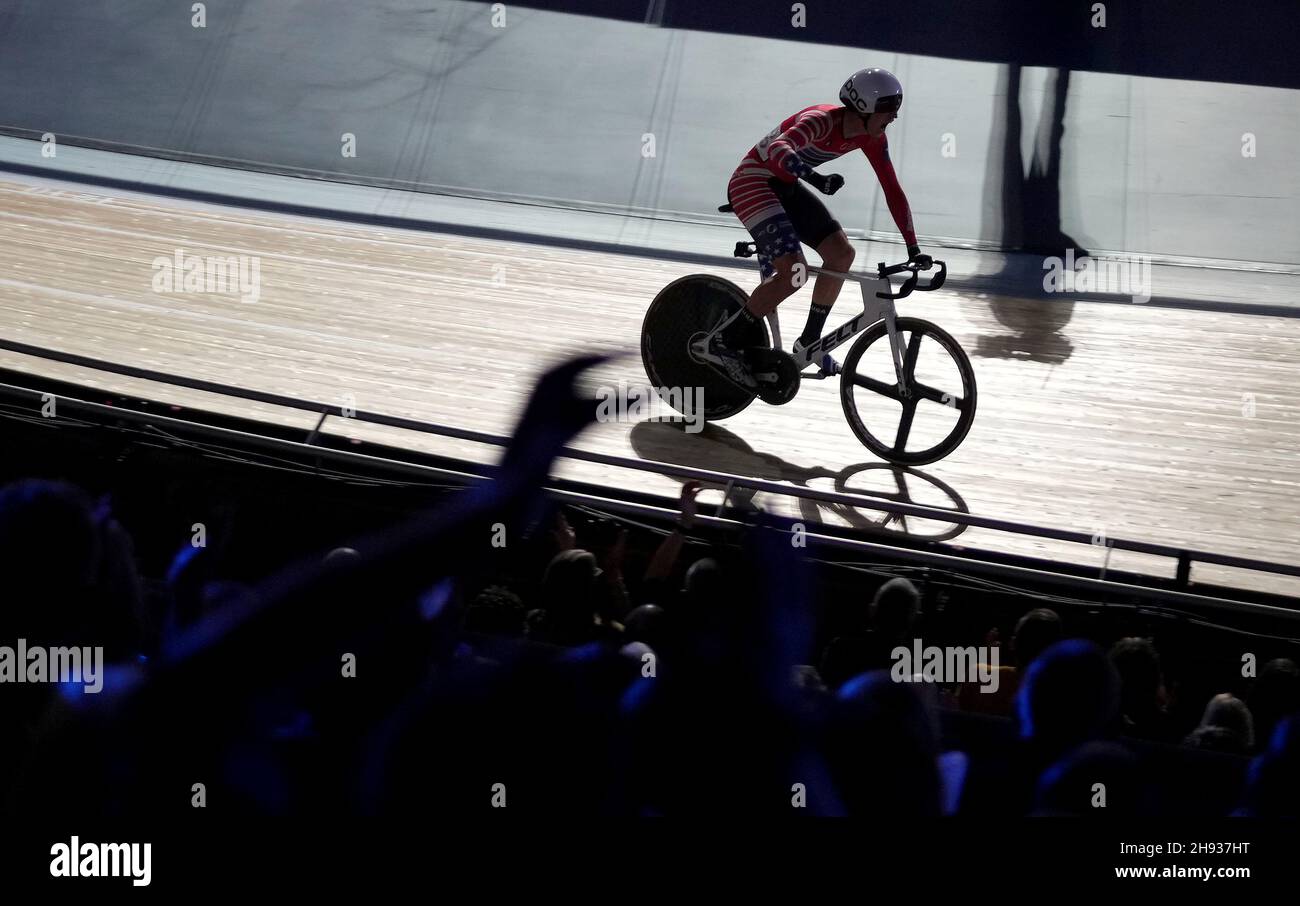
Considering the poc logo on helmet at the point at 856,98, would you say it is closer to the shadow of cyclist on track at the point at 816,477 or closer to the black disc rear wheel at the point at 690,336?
the black disc rear wheel at the point at 690,336

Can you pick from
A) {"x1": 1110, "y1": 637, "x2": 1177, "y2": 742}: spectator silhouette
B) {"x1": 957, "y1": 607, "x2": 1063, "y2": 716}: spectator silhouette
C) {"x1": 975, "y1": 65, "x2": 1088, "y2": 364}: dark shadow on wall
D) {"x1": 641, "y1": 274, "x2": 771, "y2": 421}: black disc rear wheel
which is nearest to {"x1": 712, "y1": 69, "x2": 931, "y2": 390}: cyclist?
{"x1": 641, "y1": 274, "x2": 771, "y2": 421}: black disc rear wheel

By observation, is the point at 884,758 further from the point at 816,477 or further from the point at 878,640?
the point at 816,477

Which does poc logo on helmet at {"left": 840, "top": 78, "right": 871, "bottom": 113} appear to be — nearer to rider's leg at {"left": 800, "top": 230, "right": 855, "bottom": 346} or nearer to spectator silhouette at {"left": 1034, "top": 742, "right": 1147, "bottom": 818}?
rider's leg at {"left": 800, "top": 230, "right": 855, "bottom": 346}

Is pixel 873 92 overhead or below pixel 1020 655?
overhead

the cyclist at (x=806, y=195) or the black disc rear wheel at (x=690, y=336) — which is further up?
the cyclist at (x=806, y=195)

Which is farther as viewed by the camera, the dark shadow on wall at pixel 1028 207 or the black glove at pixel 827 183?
the dark shadow on wall at pixel 1028 207

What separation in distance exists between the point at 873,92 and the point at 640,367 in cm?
205

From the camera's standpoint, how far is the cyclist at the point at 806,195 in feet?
14.6

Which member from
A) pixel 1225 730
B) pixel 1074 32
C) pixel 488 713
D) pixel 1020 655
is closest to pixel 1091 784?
pixel 488 713

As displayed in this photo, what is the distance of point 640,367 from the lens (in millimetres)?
6039

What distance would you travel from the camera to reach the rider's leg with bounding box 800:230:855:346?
4727mm

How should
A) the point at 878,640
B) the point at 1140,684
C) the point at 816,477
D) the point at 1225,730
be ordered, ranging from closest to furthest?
1. the point at 1225,730
2. the point at 878,640
3. the point at 1140,684
4. the point at 816,477

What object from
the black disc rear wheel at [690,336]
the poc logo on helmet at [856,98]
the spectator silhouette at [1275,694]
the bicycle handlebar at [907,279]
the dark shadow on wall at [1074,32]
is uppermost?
the dark shadow on wall at [1074,32]

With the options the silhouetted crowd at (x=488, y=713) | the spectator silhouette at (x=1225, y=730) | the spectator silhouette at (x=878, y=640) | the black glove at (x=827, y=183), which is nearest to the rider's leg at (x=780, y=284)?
the black glove at (x=827, y=183)
